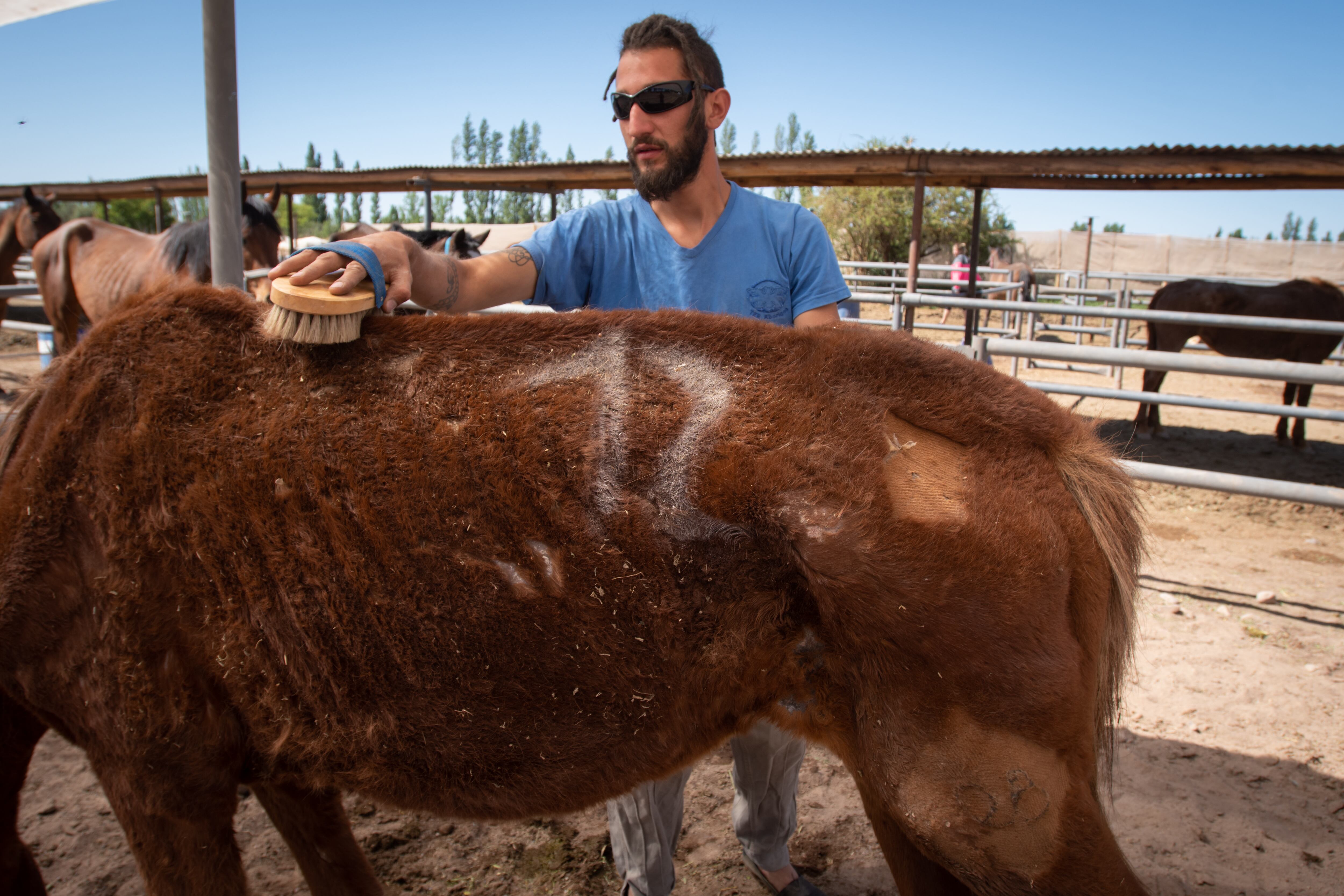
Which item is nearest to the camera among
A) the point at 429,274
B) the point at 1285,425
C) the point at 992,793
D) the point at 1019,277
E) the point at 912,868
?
the point at 992,793

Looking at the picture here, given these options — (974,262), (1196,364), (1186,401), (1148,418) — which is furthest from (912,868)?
(974,262)

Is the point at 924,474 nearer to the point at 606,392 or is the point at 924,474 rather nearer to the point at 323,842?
the point at 606,392

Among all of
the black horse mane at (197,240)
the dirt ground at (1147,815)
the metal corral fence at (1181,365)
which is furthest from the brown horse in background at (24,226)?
the metal corral fence at (1181,365)

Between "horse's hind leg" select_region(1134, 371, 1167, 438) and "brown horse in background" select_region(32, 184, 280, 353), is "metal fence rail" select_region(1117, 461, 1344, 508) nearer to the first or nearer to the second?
"horse's hind leg" select_region(1134, 371, 1167, 438)

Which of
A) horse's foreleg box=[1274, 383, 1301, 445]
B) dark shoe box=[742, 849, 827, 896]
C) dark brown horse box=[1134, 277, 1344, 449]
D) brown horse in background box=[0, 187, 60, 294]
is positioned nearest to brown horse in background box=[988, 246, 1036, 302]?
dark brown horse box=[1134, 277, 1344, 449]

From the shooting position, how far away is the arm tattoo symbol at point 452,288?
6.22ft

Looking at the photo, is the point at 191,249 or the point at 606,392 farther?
the point at 191,249

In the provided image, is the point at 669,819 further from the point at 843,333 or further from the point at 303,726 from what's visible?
the point at 843,333

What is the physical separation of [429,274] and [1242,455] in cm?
908

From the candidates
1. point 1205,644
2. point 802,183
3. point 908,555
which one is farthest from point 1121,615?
point 802,183

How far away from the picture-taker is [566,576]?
1386 millimetres

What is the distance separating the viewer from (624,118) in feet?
6.64

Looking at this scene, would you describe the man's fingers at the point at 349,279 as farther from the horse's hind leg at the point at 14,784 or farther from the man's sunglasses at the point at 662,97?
the horse's hind leg at the point at 14,784

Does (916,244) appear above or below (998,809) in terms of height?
above
